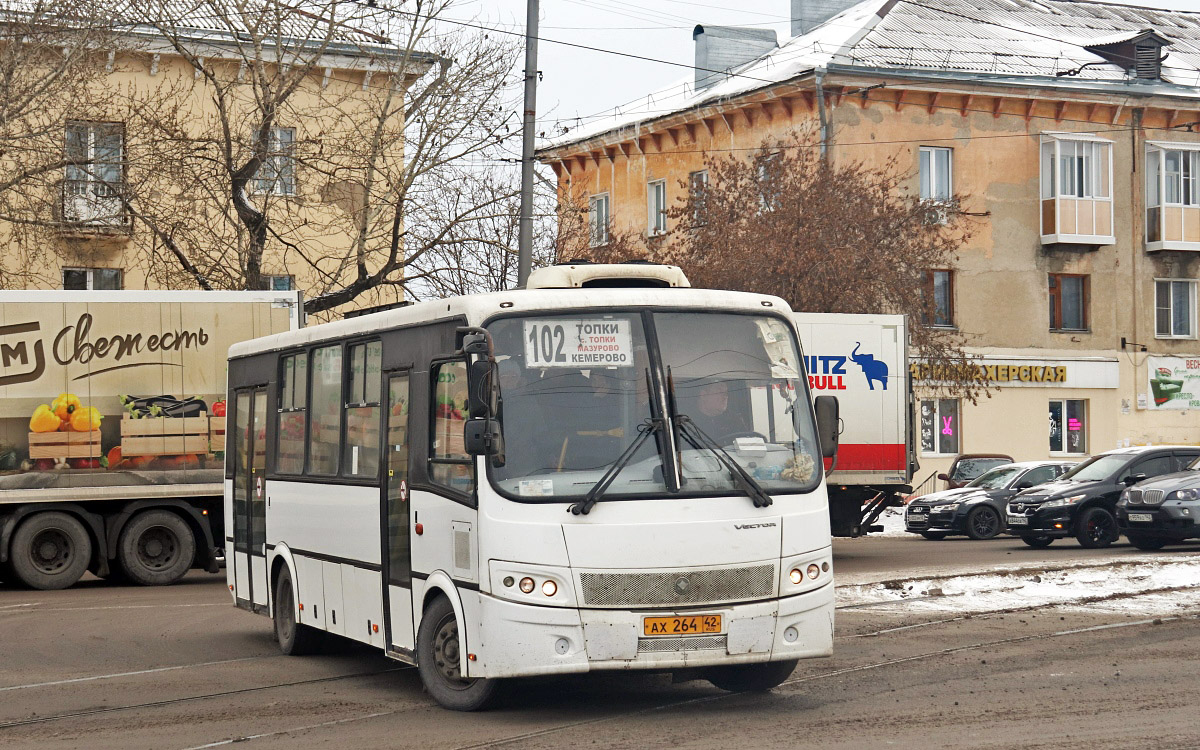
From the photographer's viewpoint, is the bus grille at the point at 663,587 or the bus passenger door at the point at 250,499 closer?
the bus grille at the point at 663,587

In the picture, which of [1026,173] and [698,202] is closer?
[698,202]

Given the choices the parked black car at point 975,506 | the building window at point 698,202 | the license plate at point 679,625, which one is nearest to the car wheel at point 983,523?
the parked black car at point 975,506

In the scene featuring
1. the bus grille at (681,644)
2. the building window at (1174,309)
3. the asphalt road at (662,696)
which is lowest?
the asphalt road at (662,696)

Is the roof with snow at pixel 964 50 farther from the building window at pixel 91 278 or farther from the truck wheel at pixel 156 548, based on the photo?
the truck wheel at pixel 156 548

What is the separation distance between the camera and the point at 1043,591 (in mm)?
17312

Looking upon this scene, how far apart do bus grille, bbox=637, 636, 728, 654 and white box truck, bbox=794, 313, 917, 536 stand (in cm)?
1267

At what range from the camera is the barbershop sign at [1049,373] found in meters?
42.7

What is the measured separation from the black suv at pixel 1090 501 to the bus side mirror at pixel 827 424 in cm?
1600

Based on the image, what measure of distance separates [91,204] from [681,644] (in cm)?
1921

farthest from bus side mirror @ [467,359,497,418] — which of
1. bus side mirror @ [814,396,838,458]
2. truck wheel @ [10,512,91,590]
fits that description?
truck wheel @ [10,512,91,590]

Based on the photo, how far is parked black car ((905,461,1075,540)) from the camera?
28.9 m

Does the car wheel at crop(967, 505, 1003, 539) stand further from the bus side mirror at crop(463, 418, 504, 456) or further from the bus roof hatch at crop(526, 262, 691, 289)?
the bus side mirror at crop(463, 418, 504, 456)

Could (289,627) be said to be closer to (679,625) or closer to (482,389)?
(482,389)

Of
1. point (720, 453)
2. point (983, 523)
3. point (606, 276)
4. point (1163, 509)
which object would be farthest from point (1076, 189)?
point (720, 453)
